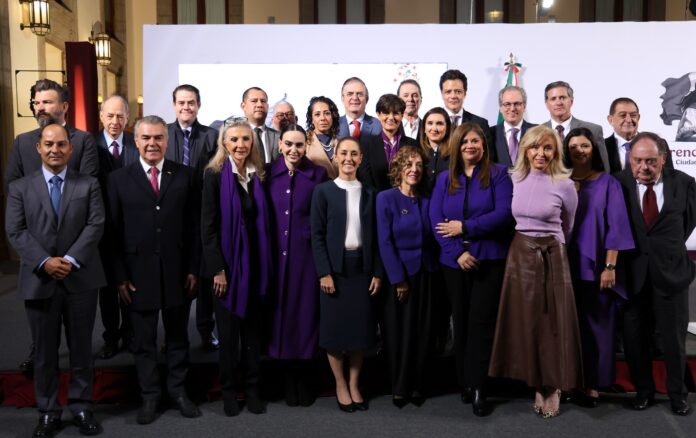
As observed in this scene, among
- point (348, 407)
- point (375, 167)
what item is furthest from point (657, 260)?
point (348, 407)

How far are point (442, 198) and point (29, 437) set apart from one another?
7.61 feet

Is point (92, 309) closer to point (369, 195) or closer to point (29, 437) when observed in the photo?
point (29, 437)

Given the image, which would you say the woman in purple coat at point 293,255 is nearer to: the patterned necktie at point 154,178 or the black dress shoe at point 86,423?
the patterned necktie at point 154,178

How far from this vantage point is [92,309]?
3186 millimetres

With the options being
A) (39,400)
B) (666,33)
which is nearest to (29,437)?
(39,400)

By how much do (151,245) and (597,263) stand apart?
224 cm

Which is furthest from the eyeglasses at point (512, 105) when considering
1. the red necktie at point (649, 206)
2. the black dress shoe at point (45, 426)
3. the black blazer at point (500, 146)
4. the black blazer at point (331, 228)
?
the black dress shoe at point (45, 426)

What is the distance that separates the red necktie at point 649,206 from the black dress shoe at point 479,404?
121cm

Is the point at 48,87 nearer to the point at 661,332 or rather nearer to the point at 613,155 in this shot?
the point at 613,155

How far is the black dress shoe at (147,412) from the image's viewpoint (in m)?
3.32

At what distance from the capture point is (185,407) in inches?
134

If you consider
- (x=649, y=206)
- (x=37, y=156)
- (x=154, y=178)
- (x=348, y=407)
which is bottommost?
(x=348, y=407)

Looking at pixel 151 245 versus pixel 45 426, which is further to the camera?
pixel 151 245

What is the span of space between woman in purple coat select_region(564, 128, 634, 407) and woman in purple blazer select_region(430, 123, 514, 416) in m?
0.39
